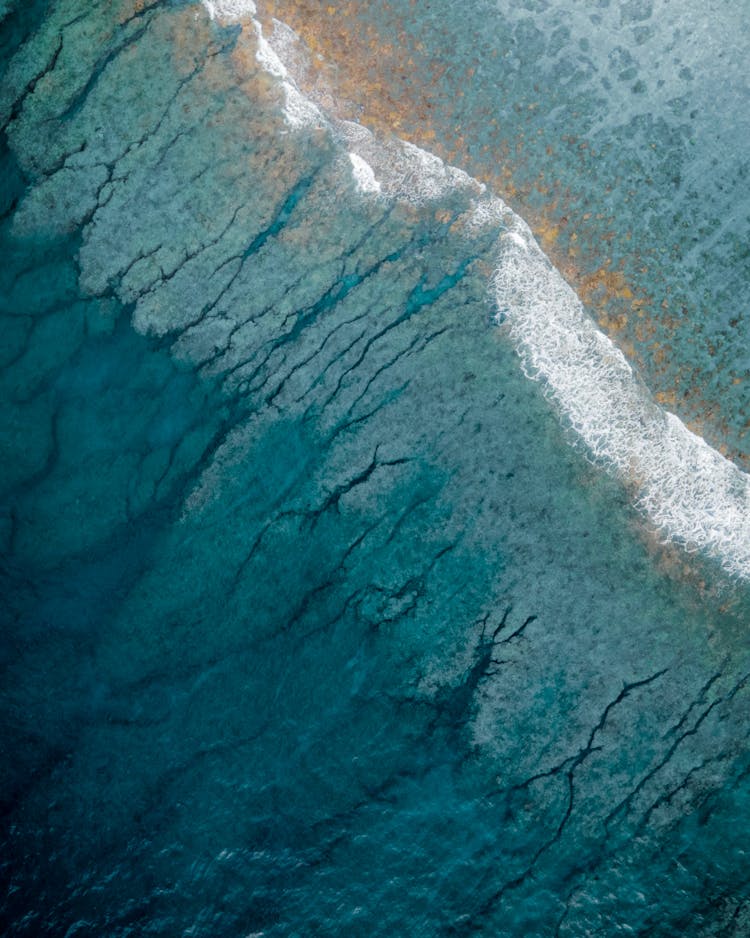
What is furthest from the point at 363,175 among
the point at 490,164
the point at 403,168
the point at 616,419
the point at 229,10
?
the point at 616,419

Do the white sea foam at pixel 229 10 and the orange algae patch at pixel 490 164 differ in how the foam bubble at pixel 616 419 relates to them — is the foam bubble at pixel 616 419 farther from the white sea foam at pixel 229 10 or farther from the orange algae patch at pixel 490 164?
the white sea foam at pixel 229 10

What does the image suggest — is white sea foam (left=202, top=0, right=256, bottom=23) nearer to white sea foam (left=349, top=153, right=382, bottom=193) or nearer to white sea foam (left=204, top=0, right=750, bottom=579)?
white sea foam (left=204, top=0, right=750, bottom=579)

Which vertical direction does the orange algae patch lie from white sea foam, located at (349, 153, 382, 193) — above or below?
above

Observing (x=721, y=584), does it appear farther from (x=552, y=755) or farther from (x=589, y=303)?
(x=589, y=303)

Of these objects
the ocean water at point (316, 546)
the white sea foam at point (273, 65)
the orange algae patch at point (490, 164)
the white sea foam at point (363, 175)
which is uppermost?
the orange algae patch at point (490, 164)

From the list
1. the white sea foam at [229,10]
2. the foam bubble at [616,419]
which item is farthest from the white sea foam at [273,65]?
the foam bubble at [616,419]

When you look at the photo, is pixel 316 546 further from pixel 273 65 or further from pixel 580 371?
A: pixel 273 65

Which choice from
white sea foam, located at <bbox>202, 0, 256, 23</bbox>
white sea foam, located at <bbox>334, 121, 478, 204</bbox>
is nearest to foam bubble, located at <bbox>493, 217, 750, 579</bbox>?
white sea foam, located at <bbox>334, 121, 478, 204</bbox>

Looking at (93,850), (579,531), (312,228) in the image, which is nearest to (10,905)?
(93,850)
